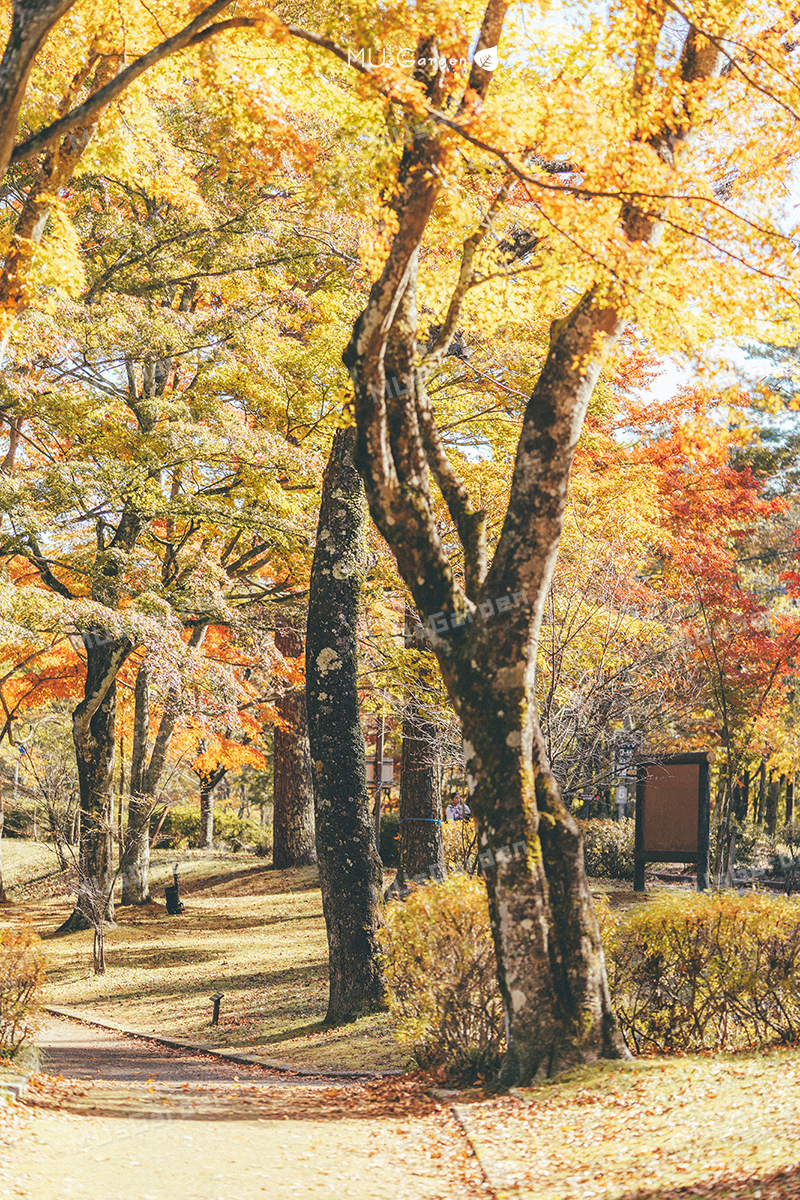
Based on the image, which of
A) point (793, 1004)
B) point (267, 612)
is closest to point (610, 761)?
point (793, 1004)

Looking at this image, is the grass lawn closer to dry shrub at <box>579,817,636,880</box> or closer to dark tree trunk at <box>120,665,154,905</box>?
dark tree trunk at <box>120,665,154,905</box>

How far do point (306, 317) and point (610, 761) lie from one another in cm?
756

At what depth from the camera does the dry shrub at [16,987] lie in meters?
6.83

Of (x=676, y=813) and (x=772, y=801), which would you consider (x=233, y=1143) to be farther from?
(x=772, y=801)

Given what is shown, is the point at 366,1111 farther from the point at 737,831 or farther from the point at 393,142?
the point at 737,831

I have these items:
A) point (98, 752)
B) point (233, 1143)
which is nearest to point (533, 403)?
point (233, 1143)

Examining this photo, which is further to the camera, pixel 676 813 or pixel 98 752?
pixel 98 752

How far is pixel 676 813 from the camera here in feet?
47.4

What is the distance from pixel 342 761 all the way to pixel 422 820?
4386 mm

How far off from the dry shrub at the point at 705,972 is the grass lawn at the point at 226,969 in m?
2.09

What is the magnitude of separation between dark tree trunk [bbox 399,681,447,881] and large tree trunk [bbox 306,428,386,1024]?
378 centimetres

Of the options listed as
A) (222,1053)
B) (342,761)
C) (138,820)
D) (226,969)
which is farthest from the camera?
(138,820)

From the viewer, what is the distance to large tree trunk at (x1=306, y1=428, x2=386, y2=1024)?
9258 millimetres

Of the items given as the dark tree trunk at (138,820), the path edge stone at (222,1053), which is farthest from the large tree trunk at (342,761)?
the dark tree trunk at (138,820)
